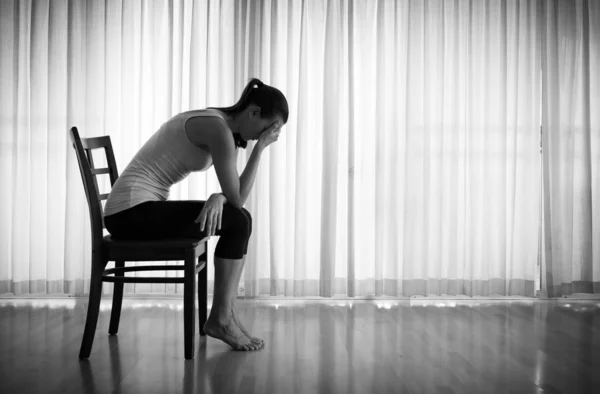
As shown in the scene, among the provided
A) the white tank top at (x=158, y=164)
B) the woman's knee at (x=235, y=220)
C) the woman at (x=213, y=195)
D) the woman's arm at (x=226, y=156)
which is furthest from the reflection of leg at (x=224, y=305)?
the white tank top at (x=158, y=164)

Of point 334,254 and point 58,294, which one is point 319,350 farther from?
point 58,294

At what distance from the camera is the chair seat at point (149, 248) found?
2.06m

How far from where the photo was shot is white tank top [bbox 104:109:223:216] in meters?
2.12

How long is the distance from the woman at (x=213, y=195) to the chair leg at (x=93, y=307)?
123 millimetres

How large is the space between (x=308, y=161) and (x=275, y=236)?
1.52 feet

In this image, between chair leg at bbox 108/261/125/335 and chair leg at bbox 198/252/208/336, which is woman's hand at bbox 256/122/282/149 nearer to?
chair leg at bbox 198/252/208/336

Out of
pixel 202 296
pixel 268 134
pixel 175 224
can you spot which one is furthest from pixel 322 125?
pixel 175 224

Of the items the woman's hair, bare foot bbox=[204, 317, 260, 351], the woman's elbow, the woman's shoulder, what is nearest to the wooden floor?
bare foot bbox=[204, 317, 260, 351]

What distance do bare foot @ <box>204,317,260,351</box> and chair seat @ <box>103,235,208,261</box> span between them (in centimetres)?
30

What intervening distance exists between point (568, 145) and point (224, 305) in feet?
7.49

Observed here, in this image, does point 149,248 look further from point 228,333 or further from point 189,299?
point 228,333

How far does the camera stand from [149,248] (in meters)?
2.07

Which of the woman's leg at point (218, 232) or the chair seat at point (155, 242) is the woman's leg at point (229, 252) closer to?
the woman's leg at point (218, 232)

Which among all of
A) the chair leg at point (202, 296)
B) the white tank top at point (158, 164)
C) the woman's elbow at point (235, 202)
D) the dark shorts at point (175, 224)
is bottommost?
the chair leg at point (202, 296)
